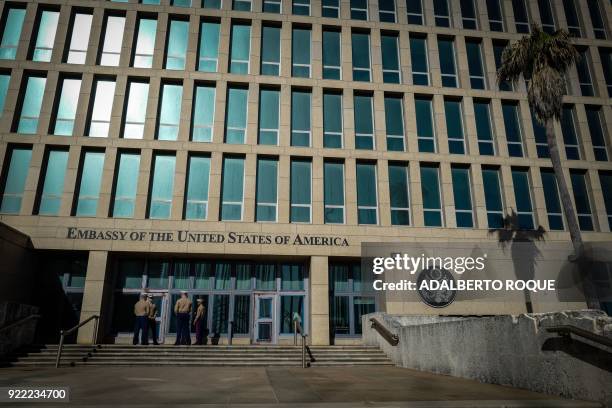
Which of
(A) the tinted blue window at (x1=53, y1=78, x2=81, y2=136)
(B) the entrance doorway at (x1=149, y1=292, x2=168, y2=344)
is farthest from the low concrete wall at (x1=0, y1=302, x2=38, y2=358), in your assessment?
(A) the tinted blue window at (x1=53, y1=78, x2=81, y2=136)

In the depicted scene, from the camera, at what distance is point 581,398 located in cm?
573

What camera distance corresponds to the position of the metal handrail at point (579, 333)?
5.22 meters

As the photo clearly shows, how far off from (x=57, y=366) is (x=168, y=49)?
15.0 meters

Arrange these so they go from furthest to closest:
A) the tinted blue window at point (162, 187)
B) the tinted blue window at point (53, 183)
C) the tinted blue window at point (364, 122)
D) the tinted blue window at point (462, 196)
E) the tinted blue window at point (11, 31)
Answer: the tinted blue window at point (364, 122), the tinted blue window at point (462, 196), the tinted blue window at point (11, 31), the tinted blue window at point (162, 187), the tinted blue window at point (53, 183)

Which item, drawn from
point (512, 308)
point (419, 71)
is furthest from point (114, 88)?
point (512, 308)

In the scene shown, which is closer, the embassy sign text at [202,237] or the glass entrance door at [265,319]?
the embassy sign text at [202,237]

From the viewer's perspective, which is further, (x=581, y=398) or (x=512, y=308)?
(x=512, y=308)

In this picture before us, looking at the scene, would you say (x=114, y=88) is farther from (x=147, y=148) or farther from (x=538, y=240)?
(x=538, y=240)

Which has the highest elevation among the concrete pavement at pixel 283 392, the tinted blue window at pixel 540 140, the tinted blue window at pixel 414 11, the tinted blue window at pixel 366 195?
the tinted blue window at pixel 414 11

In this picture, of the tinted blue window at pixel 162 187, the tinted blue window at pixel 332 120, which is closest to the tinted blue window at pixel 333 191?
the tinted blue window at pixel 332 120

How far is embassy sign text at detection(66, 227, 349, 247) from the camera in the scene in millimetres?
17359

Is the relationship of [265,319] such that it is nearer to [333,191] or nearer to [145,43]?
[333,191]

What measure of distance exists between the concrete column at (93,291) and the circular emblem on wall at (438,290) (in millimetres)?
12978

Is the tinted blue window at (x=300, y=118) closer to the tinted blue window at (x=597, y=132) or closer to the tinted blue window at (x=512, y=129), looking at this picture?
the tinted blue window at (x=512, y=129)
